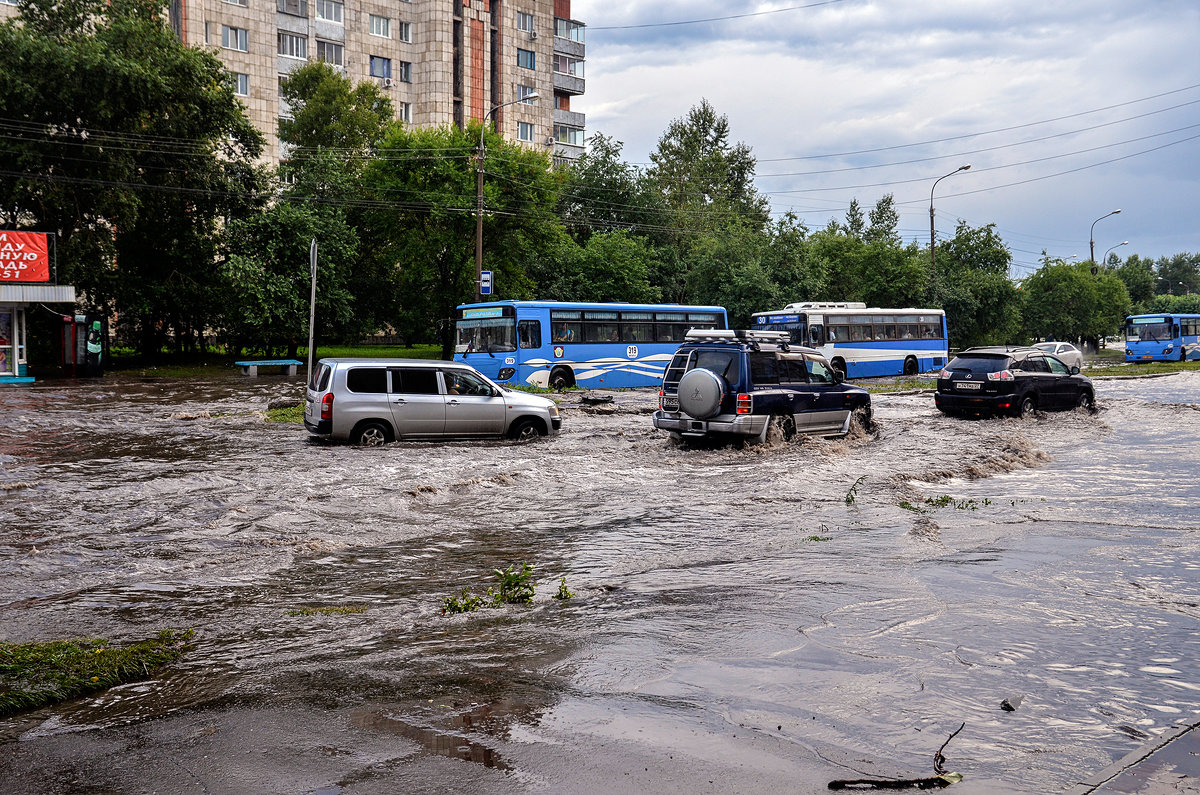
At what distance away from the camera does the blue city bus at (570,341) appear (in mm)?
30781

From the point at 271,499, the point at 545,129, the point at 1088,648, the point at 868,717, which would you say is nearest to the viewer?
the point at 868,717

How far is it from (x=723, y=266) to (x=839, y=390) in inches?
1305

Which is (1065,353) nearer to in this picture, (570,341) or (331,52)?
(570,341)

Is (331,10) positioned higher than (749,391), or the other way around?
(331,10)

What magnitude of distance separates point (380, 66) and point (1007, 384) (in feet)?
181

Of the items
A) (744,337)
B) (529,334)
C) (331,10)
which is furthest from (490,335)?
(331,10)

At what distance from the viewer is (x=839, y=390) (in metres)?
18.6

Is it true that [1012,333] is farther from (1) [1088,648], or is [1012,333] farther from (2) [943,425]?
(1) [1088,648]

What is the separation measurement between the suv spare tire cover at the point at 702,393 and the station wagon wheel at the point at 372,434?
17.1 ft

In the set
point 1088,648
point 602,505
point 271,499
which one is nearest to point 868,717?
point 1088,648

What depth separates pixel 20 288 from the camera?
32594 millimetres

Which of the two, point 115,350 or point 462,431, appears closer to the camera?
point 462,431

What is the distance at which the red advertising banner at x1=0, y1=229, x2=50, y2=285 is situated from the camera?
32.8m

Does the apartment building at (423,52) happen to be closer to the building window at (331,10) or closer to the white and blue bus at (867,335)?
the building window at (331,10)
